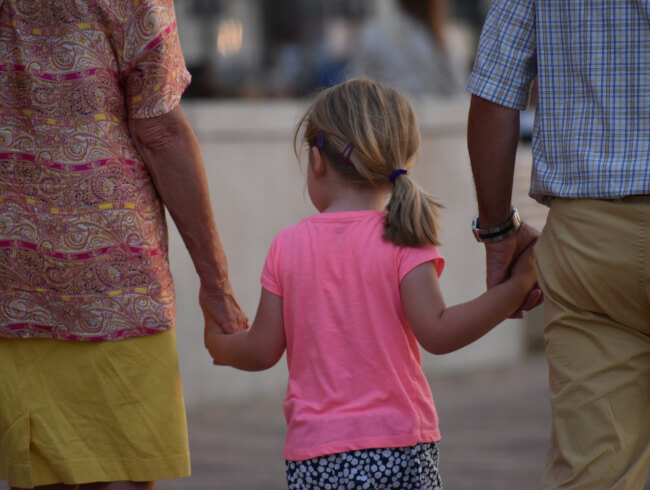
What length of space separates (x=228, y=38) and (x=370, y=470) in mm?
8089

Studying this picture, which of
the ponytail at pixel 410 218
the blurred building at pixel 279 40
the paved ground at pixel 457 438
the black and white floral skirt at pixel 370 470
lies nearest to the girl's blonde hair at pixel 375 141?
the ponytail at pixel 410 218

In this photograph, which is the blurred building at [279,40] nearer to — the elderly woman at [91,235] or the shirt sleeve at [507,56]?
the elderly woman at [91,235]

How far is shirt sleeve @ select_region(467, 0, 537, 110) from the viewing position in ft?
8.21

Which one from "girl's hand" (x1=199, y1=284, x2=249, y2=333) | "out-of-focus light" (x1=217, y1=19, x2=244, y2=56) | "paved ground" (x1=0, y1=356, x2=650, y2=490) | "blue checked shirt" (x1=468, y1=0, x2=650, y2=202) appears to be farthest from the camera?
"out-of-focus light" (x1=217, y1=19, x2=244, y2=56)

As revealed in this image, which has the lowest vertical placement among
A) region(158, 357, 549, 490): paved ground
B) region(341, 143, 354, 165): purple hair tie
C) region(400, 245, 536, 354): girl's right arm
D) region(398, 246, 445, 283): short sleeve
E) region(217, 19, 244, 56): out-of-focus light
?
region(158, 357, 549, 490): paved ground

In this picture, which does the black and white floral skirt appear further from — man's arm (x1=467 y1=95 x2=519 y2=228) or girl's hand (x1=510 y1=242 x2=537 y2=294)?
man's arm (x1=467 y1=95 x2=519 y2=228)

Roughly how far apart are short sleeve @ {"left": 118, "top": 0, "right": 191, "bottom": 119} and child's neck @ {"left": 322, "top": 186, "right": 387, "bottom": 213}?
17.7 inches

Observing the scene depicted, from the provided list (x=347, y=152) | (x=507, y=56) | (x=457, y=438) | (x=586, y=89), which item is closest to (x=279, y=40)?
(x=457, y=438)

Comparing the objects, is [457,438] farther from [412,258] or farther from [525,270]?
[412,258]

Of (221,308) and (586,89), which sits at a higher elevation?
(586,89)

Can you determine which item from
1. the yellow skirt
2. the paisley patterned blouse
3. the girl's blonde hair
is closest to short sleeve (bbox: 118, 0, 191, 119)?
the paisley patterned blouse

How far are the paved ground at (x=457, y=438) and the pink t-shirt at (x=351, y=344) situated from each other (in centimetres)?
232

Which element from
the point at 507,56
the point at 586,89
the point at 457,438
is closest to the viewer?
the point at 586,89

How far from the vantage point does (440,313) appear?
8.66 feet
